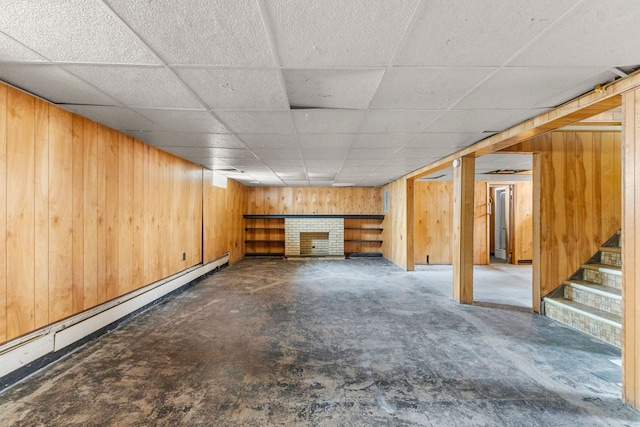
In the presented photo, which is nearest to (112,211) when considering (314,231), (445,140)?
(445,140)

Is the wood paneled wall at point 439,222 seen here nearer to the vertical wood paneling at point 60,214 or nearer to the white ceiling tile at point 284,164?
the white ceiling tile at point 284,164

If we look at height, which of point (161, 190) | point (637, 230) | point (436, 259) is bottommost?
point (436, 259)

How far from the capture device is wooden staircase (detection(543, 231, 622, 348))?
281cm

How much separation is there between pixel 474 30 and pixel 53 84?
274cm

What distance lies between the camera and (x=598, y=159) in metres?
3.60

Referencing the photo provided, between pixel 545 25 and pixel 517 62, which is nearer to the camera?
pixel 545 25

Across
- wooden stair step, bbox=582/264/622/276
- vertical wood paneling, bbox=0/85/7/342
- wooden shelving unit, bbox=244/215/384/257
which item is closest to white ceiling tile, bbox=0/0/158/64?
vertical wood paneling, bbox=0/85/7/342

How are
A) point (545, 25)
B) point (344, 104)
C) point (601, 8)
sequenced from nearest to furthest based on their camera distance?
1. point (601, 8)
2. point (545, 25)
3. point (344, 104)

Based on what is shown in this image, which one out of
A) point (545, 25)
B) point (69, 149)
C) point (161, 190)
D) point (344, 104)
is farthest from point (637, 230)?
point (161, 190)

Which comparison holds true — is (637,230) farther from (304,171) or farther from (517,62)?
(304,171)

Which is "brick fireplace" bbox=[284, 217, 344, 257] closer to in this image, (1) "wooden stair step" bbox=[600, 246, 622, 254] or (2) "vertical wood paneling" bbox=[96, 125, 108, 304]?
(2) "vertical wood paneling" bbox=[96, 125, 108, 304]

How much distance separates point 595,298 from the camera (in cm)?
312

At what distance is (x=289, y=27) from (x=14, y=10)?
123 cm

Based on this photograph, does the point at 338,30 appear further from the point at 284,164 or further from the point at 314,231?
the point at 314,231
